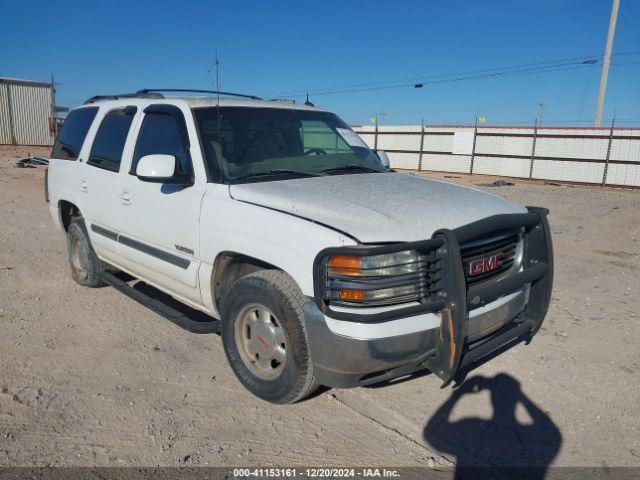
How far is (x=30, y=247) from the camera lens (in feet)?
23.8

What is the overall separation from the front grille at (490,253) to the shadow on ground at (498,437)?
0.86 m

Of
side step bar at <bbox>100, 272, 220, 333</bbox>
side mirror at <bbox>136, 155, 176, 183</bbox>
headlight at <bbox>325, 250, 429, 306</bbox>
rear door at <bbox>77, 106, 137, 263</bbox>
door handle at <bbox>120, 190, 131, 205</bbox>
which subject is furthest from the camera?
rear door at <bbox>77, 106, 137, 263</bbox>

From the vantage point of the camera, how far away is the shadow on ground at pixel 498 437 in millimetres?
2781

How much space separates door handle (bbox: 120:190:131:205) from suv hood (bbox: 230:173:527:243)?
1368 millimetres

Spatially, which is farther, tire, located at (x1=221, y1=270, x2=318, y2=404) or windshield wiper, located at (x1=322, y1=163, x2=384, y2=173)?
windshield wiper, located at (x1=322, y1=163, x2=384, y2=173)

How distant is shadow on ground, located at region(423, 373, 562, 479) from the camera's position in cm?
278

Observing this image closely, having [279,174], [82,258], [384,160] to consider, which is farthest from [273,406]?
[82,258]

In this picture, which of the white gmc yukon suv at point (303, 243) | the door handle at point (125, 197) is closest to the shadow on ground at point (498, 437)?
the white gmc yukon suv at point (303, 243)

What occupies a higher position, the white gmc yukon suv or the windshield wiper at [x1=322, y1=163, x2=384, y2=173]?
the windshield wiper at [x1=322, y1=163, x2=384, y2=173]

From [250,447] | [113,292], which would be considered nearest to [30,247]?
[113,292]

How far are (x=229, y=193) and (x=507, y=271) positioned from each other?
1.92m

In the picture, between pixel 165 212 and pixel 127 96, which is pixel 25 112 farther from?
pixel 165 212

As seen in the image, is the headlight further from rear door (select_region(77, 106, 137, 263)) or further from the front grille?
rear door (select_region(77, 106, 137, 263))

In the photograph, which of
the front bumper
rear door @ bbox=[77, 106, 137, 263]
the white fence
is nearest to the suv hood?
the front bumper
